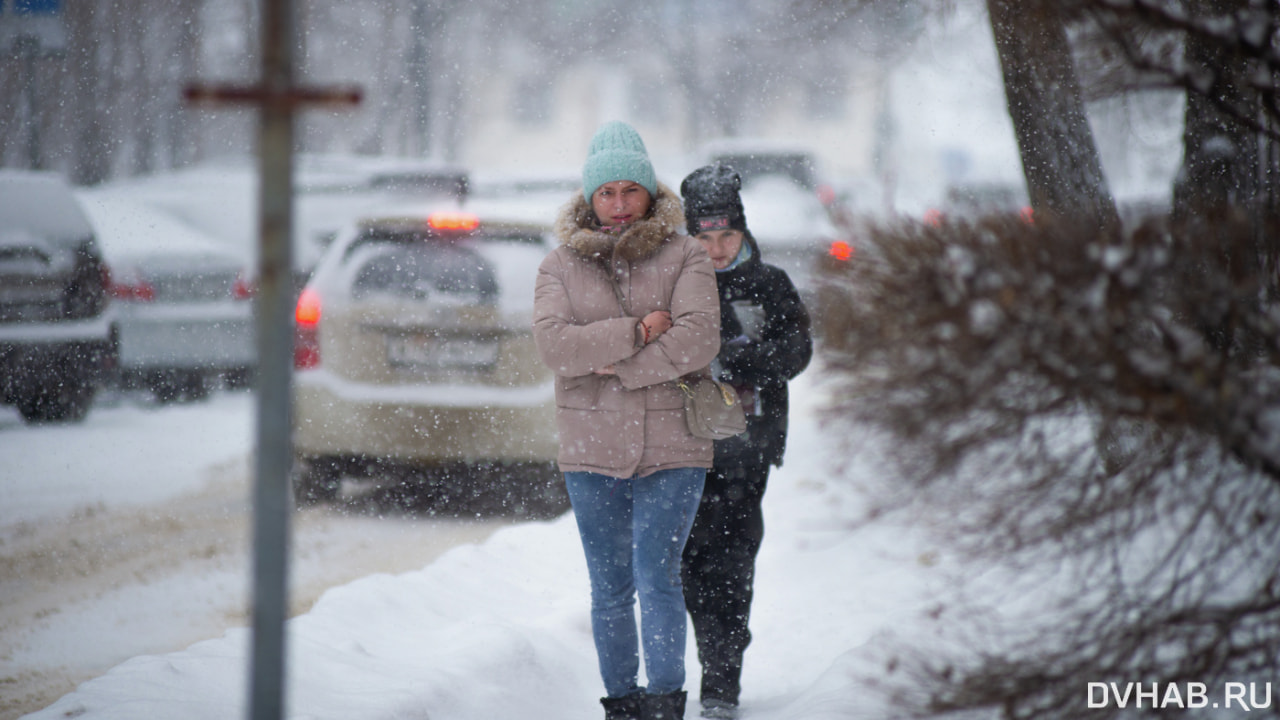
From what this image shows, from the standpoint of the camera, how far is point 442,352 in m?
5.18

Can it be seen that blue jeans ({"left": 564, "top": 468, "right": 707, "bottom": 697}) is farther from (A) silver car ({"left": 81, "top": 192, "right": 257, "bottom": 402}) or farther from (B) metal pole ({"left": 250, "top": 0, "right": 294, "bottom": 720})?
(A) silver car ({"left": 81, "top": 192, "right": 257, "bottom": 402})

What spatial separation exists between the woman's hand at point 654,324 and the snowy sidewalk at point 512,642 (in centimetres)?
47

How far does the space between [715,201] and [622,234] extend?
455 mm

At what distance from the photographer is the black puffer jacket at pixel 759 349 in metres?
3.13

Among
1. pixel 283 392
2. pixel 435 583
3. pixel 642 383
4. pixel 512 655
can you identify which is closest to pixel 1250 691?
pixel 642 383

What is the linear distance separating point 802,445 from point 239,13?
16068 mm

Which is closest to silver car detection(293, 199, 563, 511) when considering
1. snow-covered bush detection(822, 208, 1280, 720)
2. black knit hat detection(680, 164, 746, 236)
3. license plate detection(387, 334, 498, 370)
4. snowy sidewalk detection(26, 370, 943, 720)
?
license plate detection(387, 334, 498, 370)

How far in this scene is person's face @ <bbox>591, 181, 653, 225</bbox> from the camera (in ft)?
9.45

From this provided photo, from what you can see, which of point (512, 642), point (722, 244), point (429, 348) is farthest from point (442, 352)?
point (722, 244)

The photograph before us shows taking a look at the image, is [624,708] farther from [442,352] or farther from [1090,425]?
[442,352]

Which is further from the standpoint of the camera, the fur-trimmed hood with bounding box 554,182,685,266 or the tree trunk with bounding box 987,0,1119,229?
the tree trunk with bounding box 987,0,1119,229

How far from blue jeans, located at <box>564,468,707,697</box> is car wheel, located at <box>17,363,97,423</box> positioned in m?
7.02

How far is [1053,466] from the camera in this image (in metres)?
1.79

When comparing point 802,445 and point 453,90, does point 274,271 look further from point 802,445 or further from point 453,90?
point 453,90
